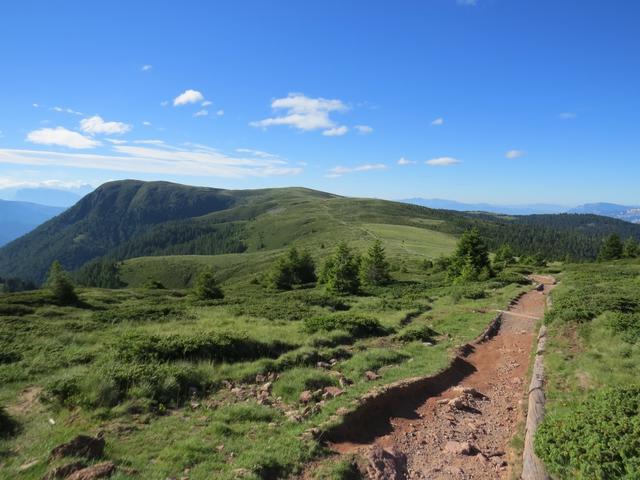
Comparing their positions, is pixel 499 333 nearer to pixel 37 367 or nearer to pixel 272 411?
pixel 272 411

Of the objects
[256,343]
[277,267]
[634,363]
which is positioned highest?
[634,363]

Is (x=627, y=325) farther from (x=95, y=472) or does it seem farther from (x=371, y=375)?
(x=95, y=472)

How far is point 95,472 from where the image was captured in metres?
6.26

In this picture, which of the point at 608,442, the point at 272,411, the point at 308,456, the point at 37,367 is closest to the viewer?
the point at 608,442

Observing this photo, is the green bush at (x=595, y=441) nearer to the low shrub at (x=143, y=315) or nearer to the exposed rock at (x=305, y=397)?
the exposed rock at (x=305, y=397)

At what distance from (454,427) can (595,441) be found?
3.68 metres

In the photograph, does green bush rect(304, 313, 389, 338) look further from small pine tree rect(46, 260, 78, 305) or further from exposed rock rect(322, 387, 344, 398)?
small pine tree rect(46, 260, 78, 305)

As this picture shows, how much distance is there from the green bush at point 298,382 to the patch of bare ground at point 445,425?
6.10 feet

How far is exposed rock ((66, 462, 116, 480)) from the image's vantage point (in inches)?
241

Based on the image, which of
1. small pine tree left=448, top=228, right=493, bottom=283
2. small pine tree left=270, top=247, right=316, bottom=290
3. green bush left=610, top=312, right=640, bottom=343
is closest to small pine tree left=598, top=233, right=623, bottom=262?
small pine tree left=448, top=228, right=493, bottom=283

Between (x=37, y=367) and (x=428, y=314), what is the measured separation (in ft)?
70.6

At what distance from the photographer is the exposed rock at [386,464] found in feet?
24.4

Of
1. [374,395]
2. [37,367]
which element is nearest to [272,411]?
[374,395]

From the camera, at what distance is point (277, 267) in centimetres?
6656
